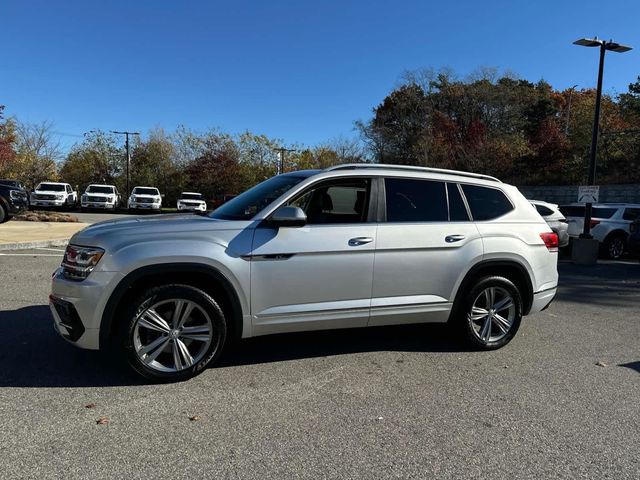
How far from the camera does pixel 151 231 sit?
413cm

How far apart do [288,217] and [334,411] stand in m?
1.55

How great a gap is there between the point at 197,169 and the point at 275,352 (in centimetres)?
Result: 4158

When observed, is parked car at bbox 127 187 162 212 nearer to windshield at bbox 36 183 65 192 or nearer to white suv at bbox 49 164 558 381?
windshield at bbox 36 183 65 192

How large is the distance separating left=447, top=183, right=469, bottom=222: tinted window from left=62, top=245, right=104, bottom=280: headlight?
3.26 m

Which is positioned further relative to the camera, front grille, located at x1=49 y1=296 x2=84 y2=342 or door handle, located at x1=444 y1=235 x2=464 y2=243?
door handle, located at x1=444 y1=235 x2=464 y2=243

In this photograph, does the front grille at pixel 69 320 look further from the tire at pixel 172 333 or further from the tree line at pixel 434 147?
the tree line at pixel 434 147

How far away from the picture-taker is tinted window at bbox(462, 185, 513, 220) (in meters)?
5.28

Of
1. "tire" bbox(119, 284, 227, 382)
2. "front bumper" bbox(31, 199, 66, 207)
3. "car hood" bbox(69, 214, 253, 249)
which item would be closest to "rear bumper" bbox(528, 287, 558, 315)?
"car hood" bbox(69, 214, 253, 249)

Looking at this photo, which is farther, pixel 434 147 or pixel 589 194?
pixel 434 147

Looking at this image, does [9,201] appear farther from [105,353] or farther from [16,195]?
[105,353]

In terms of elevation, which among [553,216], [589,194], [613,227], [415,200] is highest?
[589,194]

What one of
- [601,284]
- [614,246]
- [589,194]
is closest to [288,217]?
[601,284]

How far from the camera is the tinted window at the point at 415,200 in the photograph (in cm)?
488

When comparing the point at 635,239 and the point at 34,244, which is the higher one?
the point at 635,239
